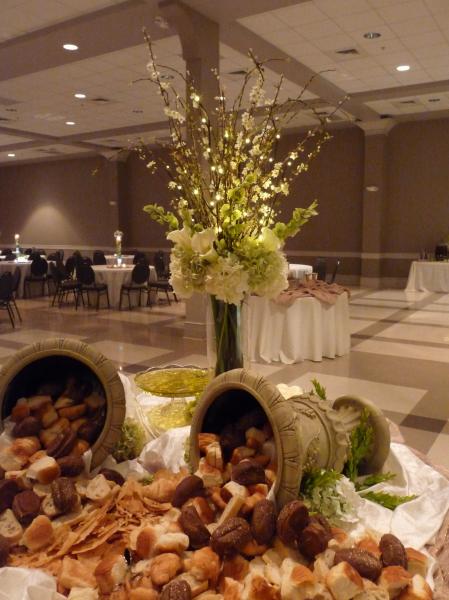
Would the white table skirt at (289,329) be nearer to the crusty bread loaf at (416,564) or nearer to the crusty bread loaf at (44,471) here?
the crusty bread loaf at (44,471)

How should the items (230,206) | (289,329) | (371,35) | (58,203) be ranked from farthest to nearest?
(58,203), (371,35), (289,329), (230,206)

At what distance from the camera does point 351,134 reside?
40.0 feet

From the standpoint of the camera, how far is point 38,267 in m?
10.6

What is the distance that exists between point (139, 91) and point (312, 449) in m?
8.69

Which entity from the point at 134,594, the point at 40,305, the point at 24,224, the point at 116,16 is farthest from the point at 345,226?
the point at 134,594

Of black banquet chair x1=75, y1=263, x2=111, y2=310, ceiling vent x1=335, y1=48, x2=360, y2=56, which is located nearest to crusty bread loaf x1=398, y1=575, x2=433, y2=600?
ceiling vent x1=335, y1=48, x2=360, y2=56

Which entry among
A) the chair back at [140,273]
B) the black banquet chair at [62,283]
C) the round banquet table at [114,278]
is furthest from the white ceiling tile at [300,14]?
the black banquet chair at [62,283]

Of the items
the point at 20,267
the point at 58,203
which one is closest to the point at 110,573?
the point at 20,267

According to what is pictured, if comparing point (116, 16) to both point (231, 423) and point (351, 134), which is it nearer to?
point (231, 423)

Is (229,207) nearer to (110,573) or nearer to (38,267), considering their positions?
(110,573)

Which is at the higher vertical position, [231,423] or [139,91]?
[139,91]

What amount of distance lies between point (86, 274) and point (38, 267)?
210cm

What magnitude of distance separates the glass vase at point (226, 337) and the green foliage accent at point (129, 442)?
0.30m

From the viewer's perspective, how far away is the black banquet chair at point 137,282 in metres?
8.88
